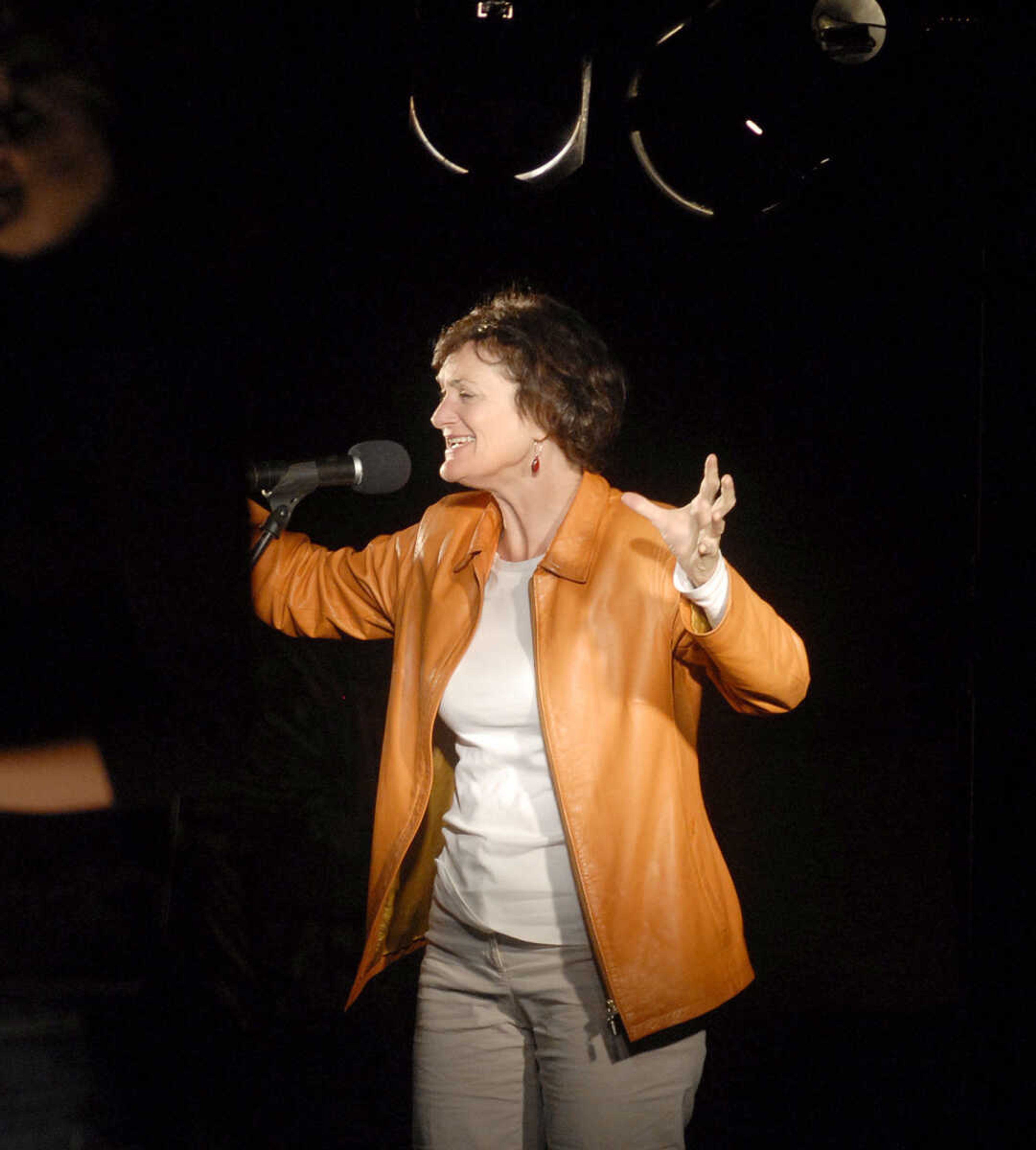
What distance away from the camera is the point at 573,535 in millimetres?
2311

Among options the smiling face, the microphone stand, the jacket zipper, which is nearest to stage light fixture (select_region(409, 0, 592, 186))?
the smiling face

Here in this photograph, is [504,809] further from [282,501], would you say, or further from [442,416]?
[442,416]

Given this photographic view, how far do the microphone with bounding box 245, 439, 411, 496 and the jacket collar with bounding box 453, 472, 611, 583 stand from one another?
0.22 m

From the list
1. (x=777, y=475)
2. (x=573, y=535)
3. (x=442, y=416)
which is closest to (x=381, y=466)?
(x=442, y=416)

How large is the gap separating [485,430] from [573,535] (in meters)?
0.32

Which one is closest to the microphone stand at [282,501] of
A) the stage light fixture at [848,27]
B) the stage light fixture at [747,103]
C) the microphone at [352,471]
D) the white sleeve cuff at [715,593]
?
the microphone at [352,471]

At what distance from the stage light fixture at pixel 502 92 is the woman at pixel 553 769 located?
15.1 inches

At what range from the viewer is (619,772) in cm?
217

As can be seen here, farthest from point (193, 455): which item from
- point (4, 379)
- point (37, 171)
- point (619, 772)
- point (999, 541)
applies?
point (999, 541)

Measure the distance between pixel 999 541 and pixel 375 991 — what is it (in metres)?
1.97

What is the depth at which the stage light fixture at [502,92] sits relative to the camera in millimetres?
2365

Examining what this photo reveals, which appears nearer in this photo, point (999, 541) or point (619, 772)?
point (619, 772)

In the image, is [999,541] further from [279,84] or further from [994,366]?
[279,84]

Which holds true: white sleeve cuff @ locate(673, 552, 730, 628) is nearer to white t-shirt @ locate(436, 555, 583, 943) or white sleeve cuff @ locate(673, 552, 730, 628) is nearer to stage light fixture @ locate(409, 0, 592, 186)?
white t-shirt @ locate(436, 555, 583, 943)
